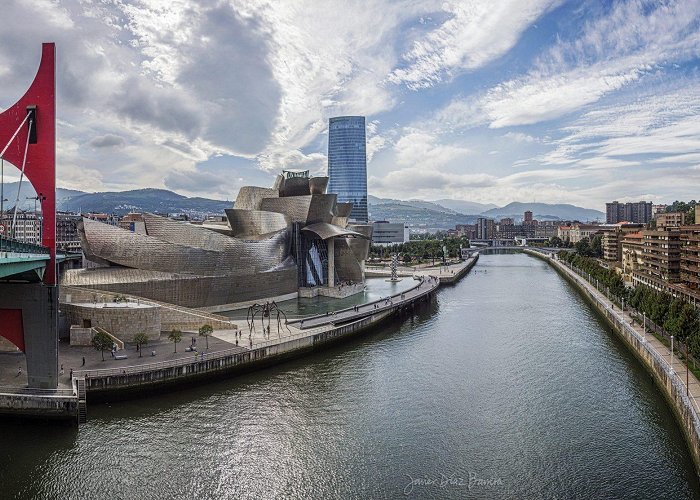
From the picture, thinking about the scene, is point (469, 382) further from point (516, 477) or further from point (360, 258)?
point (360, 258)

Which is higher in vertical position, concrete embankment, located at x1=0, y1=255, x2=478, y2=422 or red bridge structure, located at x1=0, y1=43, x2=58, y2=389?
red bridge structure, located at x1=0, y1=43, x2=58, y2=389

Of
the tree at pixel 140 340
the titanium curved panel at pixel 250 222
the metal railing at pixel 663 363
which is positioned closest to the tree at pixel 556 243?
the metal railing at pixel 663 363

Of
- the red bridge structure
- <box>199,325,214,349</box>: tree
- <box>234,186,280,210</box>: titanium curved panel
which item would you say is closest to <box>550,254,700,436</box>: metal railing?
<box>199,325,214,349</box>: tree

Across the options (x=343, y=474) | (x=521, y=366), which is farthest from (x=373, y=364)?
(x=343, y=474)

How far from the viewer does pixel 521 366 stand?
27.6 m

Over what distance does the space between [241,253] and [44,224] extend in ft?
68.1

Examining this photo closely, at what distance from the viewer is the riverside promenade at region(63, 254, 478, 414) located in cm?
2209

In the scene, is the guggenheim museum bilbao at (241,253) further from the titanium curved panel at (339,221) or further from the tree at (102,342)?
the tree at (102,342)

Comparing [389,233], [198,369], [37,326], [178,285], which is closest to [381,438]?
[198,369]

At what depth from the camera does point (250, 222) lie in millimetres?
47500

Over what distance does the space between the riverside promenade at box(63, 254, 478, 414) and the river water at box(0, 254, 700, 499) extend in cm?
89

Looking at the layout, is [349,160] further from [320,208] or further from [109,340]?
[109,340]

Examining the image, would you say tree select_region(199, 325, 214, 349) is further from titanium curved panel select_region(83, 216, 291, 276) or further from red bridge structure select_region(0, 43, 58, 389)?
red bridge structure select_region(0, 43, 58, 389)

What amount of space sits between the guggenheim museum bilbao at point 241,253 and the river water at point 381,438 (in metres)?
12.9
